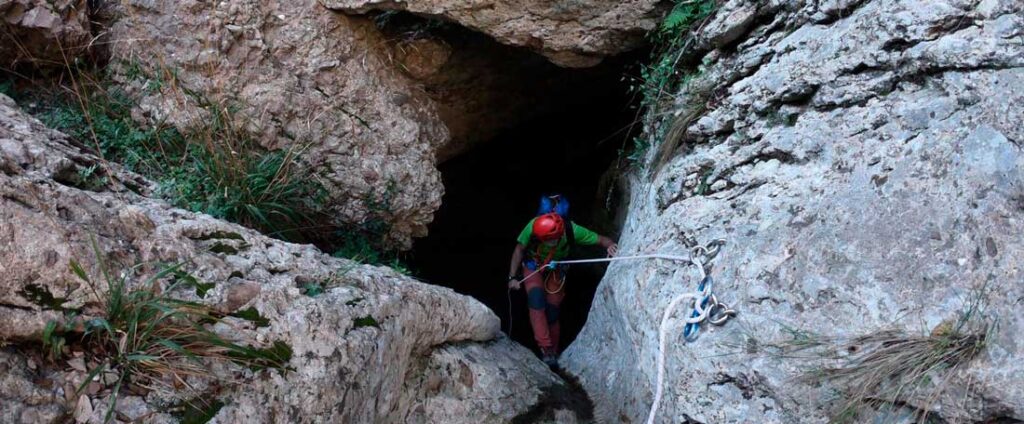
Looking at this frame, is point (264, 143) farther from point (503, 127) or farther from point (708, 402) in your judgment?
point (708, 402)

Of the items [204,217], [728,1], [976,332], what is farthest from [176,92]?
[976,332]

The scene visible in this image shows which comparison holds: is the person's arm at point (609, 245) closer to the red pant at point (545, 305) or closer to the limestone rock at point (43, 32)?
the red pant at point (545, 305)

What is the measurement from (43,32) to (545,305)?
3.60m

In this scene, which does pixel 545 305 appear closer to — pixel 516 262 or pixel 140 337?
pixel 516 262

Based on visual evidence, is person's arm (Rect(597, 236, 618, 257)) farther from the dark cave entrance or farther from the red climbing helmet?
the dark cave entrance

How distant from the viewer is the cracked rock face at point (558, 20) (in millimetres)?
4828

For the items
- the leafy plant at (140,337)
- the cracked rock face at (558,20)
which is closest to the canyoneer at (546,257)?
the cracked rock face at (558,20)

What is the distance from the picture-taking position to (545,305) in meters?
5.90

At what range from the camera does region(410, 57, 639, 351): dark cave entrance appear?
7551 mm

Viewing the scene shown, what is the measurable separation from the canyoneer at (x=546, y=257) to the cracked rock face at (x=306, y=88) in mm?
727

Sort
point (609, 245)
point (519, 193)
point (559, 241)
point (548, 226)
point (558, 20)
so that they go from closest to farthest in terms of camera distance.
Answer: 1. point (558, 20)
2. point (609, 245)
3. point (548, 226)
4. point (559, 241)
5. point (519, 193)

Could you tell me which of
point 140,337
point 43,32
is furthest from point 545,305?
point 140,337

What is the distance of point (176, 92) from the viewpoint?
14.9ft

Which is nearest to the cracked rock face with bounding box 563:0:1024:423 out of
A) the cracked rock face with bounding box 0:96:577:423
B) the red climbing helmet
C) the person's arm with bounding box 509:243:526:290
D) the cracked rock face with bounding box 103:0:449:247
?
the cracked rock face with bounding box 0:96:577:423
